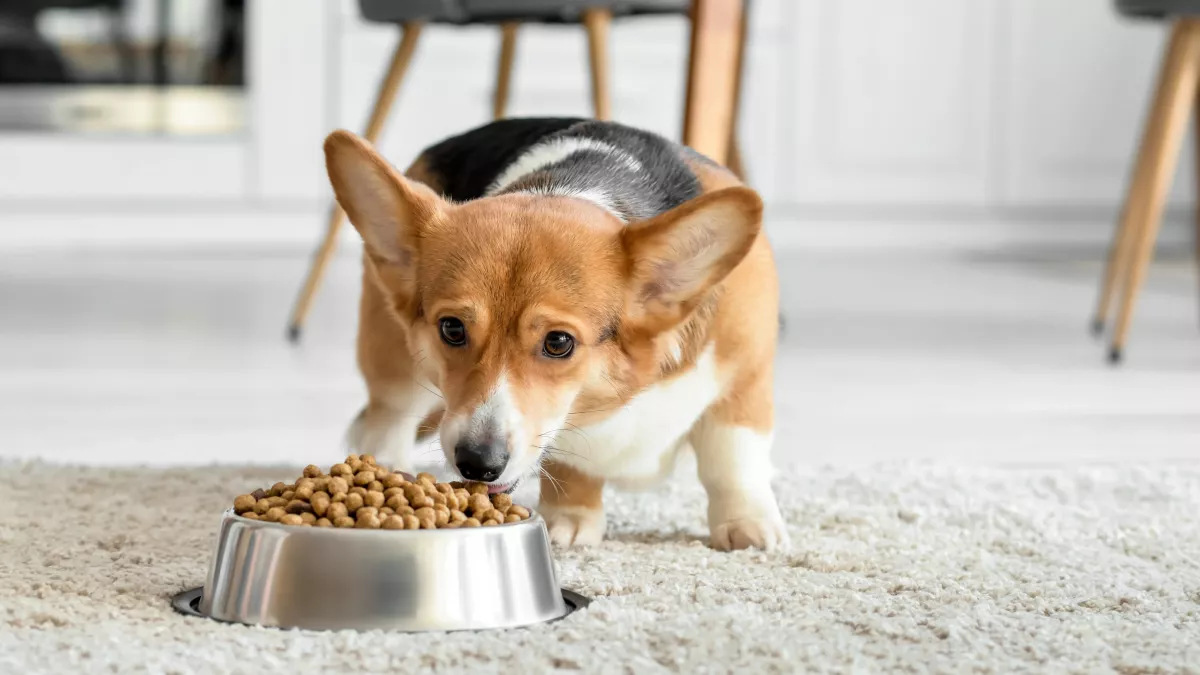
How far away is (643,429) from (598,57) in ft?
5.15

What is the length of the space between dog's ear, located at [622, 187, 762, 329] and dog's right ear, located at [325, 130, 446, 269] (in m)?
0.20

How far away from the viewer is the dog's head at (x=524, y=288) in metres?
1.29

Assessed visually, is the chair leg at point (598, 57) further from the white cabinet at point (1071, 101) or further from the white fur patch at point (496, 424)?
the white cabinet at point (1071, 101)

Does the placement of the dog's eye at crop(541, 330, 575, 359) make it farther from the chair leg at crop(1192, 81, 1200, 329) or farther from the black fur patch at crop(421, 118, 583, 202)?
the chair leg at crop(1192, 81, 1200, 329)

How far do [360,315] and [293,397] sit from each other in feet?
2.32

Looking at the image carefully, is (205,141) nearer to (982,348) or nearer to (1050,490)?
(982,348)

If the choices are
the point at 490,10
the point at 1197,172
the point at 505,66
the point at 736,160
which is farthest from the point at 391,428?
the point at 1197,172

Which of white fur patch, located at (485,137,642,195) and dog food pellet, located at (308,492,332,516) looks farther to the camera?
white fur patch, located at (485,137,642,195)

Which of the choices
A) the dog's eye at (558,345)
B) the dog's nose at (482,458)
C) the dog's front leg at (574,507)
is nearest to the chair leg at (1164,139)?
the dog's front leg at (574,507)

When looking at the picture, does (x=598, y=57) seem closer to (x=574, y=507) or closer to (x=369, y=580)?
(x=574, y=507)

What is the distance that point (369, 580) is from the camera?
3.72ft

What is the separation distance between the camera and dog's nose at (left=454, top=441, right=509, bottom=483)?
1.24 m

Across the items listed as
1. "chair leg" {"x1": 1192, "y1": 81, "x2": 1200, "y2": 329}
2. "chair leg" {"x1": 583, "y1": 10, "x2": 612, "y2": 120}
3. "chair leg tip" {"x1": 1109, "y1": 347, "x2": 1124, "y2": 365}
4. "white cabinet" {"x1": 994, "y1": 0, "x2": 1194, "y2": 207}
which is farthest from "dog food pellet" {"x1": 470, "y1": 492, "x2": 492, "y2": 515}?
"white cabinet" {"x1": 994, "y1": 0, "x2": 1194, "y2": 207}

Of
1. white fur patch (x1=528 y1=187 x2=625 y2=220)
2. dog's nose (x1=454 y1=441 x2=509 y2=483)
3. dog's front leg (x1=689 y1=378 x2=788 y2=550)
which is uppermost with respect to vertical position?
white fur patch (x1=528 y1=187 x2=625 y2=220)
